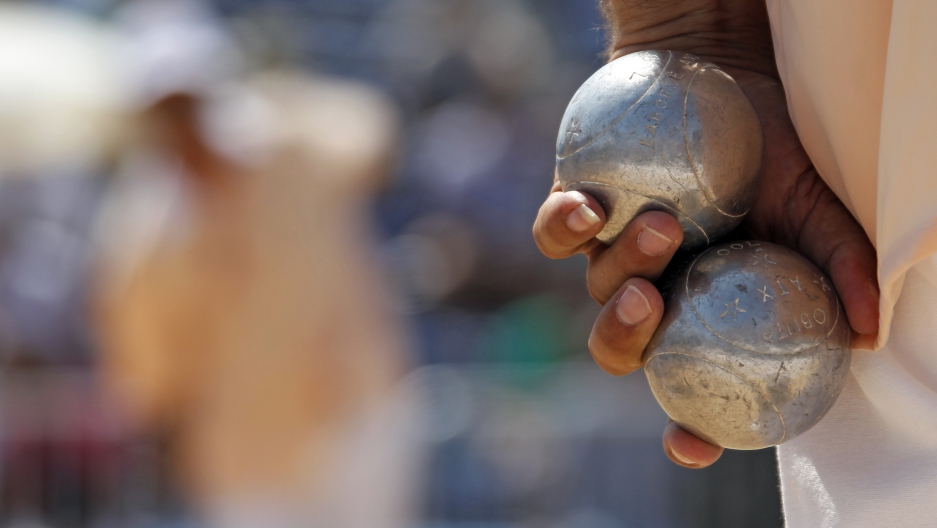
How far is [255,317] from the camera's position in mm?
4301

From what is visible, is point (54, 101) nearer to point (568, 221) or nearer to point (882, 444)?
point (568, 221)

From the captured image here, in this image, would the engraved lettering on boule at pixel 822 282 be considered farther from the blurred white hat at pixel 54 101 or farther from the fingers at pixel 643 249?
the blurred white hat at pixel 54 101

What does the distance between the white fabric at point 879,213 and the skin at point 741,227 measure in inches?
2.2

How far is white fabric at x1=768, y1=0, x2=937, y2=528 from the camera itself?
45.1 inches

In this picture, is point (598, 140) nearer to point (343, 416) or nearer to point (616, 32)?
point (616, 32)

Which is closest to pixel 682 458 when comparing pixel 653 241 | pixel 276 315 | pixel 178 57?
pixel 653 241

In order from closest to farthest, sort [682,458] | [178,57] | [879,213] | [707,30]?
1. [879,213]
2. [682,458]
3. [707,30]
4. [178,57]

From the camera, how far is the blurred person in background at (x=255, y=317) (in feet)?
14.1

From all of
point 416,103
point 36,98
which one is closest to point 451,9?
point 416,103

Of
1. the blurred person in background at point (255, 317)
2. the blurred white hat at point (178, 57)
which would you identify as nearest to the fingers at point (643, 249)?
the blurred person in background at point (255, 317)

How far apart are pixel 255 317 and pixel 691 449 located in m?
3.16

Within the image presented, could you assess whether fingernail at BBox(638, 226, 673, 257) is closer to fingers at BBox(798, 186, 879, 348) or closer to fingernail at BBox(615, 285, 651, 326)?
fingernail at BBox(615, 285, 651, 326)

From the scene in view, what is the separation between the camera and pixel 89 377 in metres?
5.62

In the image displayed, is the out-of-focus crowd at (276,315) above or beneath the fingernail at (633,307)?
beneath
